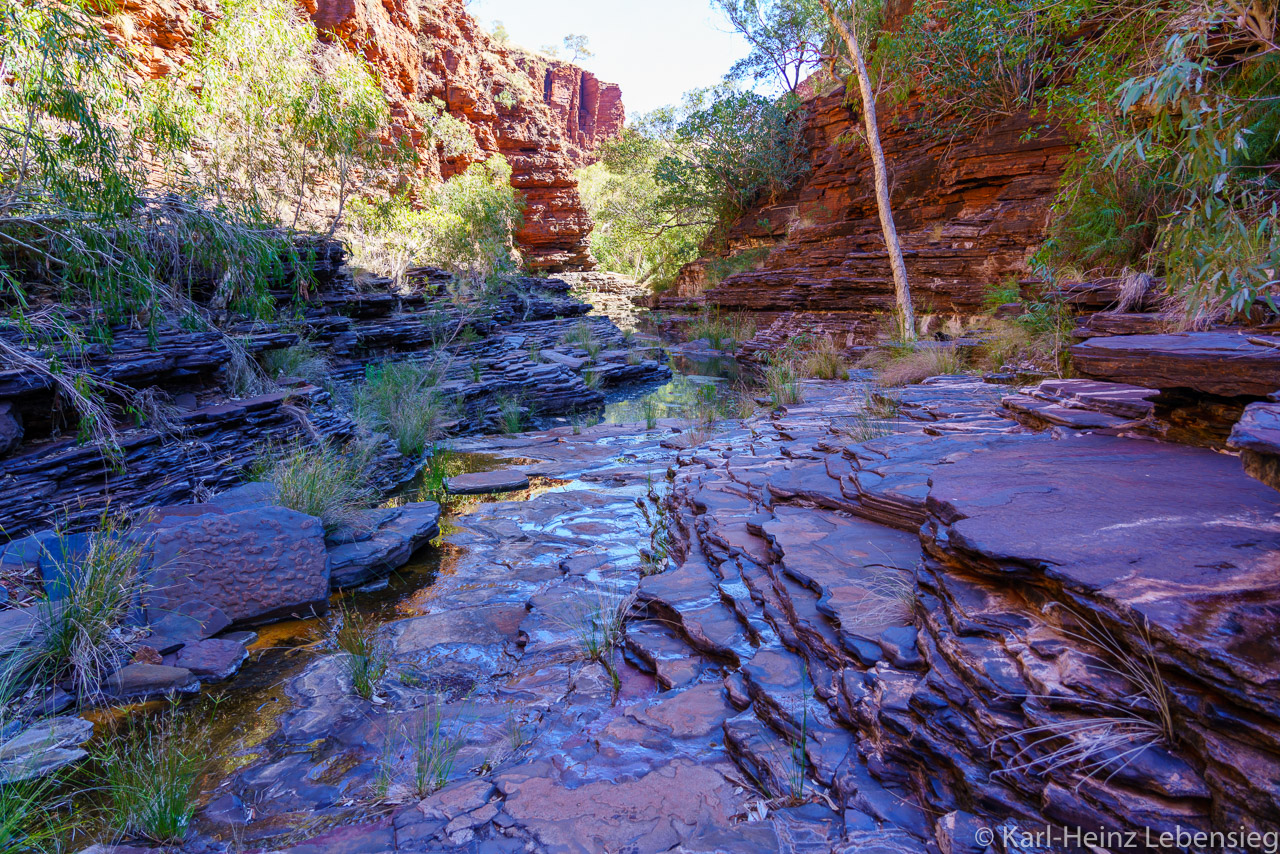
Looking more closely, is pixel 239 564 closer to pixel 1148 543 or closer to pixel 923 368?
pixel 1148 543

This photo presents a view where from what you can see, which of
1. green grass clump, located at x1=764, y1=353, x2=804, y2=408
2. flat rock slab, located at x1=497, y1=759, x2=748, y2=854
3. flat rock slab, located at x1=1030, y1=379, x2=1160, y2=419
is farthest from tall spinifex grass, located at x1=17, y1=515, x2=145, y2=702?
green grass clump, located at x1=764, y1=353, x2=804, y2=408

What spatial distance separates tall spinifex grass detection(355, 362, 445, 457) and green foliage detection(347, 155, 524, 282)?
612 cm

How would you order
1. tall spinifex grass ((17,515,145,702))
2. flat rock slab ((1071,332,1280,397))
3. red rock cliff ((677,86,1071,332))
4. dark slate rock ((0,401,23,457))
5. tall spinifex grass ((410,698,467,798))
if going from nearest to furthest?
1. tall spinifex grass ((410,698,467,798))
2. flat rock slab ((1071,332,1280,397))
3. tall spinifex grass ((17,515,145,702))
4. dark slate rock ((0,401,23,457))
5. red rock cliff ((677,86,1071,332))

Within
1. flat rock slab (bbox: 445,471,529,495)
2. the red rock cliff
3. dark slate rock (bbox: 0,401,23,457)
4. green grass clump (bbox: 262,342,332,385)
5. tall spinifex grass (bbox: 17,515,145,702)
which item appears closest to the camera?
tall spinifex grass (bbox: 17,515,145,702)

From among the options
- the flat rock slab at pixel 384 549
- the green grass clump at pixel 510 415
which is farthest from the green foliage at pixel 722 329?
the flat rock slab at pixel 384 549

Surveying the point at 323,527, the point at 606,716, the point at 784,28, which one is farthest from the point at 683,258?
the point at 606,716

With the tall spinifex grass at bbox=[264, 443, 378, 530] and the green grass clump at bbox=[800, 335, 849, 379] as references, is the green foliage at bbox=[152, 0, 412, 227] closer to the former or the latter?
the tall spinifex grass at bbox=[264, 443, 378, 530]

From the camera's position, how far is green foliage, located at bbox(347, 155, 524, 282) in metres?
15.5

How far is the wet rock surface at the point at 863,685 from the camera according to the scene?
1479mm

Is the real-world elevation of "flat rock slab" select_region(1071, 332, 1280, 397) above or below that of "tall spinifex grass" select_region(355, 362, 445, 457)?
above

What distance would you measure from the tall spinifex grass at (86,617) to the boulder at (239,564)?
207 mm

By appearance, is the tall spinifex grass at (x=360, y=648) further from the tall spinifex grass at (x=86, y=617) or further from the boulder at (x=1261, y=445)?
the boulder at (x=1261, y=445)

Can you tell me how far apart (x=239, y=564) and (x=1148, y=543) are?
4.53m

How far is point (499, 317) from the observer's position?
625 inches
